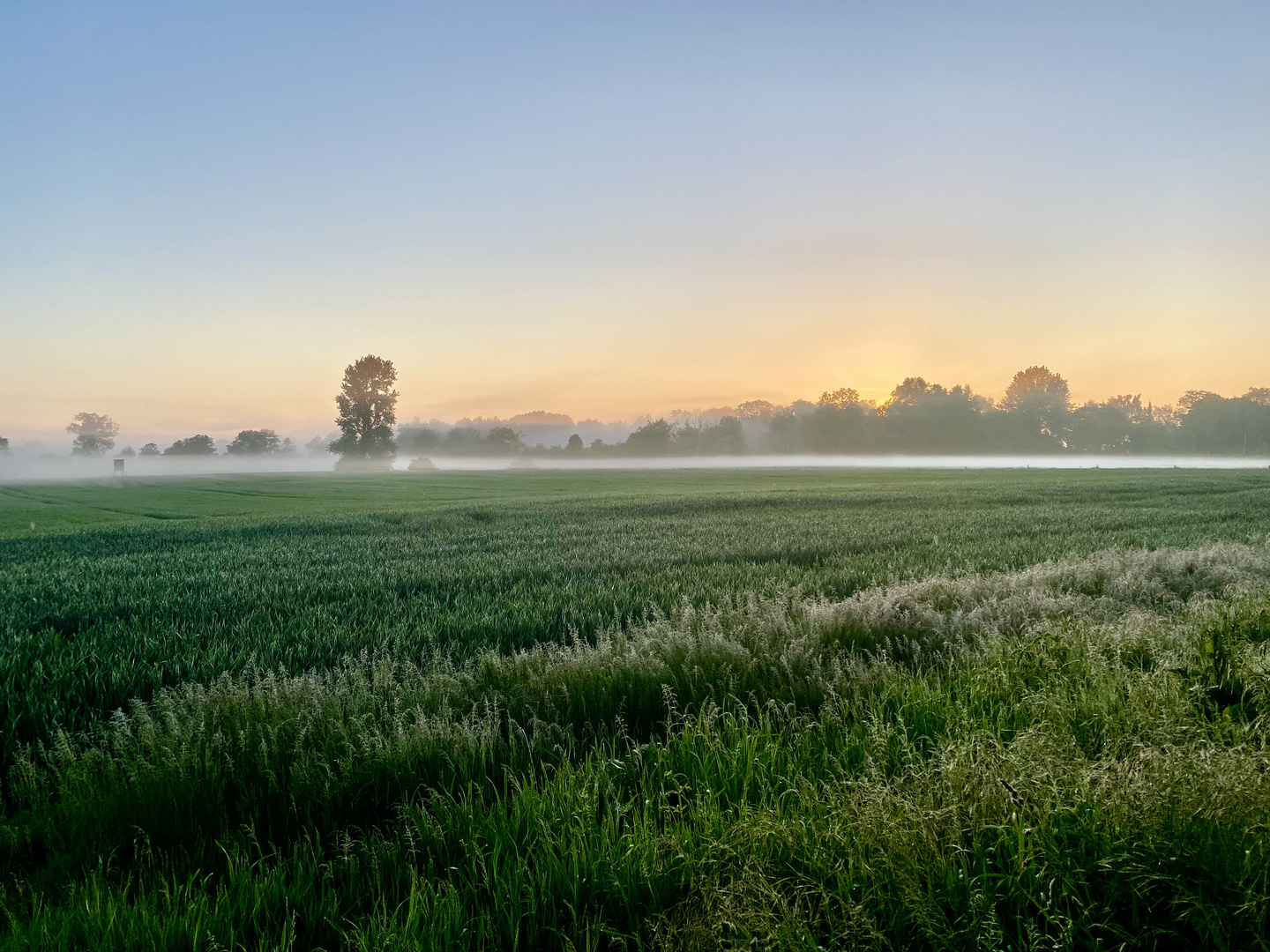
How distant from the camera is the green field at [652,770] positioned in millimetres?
2367

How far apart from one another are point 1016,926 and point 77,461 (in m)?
247

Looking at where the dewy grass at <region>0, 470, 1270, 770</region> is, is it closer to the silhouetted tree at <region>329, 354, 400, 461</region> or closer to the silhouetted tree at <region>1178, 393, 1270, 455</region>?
the silhouetted tree at <region>329, 354, 400, 461</region>

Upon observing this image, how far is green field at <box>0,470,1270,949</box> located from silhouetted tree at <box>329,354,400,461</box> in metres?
Answer: 139

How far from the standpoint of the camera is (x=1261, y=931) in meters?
2.08

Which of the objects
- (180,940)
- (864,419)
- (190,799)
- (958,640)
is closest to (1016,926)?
(180,940)

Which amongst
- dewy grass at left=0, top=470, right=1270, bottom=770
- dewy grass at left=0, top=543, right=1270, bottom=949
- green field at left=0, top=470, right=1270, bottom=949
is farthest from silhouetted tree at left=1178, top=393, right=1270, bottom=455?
dewy grass at left=0, top=543, right=1270, bottom=949

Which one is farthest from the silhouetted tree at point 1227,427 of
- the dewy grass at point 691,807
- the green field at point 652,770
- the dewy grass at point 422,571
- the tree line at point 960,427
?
the dewy grass at point 691,807

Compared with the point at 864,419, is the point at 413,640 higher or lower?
lower

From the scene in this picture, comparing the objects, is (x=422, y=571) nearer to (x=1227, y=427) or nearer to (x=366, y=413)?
(x=366, y=413)

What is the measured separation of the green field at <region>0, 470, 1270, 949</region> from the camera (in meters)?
2.37

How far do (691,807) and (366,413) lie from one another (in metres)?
152

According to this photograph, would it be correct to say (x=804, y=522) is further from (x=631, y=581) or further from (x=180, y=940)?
(x=180, y=940)

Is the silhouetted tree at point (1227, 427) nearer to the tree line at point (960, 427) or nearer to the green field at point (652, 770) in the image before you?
the tree line at point (960, 427)

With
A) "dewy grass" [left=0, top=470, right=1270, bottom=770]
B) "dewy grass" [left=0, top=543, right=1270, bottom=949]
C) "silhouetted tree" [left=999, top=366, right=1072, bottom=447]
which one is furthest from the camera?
"silhouetted tree" [left=999, top=366, right=1072, bottom=447]
